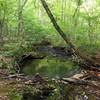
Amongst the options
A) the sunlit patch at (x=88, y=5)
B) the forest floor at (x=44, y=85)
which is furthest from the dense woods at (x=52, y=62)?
the sunlit patch at (x=88, y=5)

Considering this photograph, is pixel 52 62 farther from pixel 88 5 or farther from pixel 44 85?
pixel 88 5

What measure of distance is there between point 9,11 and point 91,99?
20202mm

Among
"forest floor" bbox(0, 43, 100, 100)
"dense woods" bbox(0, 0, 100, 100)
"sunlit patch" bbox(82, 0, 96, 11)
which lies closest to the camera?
"forest floor" bbox(0, 43, 100, 100)

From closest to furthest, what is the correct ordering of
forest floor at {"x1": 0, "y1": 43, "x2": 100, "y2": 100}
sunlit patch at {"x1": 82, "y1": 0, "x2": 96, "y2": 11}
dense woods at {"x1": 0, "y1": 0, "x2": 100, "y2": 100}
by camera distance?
forest floor at {"x1": 0, "y1": 43, "x2": 100, "y2": 100}
dense woods at {"x1": 0, "y1": 0, "x2": 100, "y2": 100}
sunlit patch at {"x1": 82, "y1": 0, "x2": 96, "y2": 11}

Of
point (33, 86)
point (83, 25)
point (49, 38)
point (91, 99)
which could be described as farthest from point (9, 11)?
point (91, 99)

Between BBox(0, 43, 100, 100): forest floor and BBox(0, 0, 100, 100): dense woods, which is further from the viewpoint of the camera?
BBox(0, 0, 100, 100): dense woods

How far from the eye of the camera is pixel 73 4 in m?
36.3

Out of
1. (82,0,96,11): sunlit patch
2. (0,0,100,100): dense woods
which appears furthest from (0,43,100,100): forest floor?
(82,0,96,11): sunlit patch

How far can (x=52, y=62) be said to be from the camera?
19281 mm

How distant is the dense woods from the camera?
9469mm

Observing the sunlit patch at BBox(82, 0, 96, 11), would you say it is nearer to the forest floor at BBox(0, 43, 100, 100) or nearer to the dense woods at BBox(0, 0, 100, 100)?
the dense woods at BBox(0, 0, 100, 100)

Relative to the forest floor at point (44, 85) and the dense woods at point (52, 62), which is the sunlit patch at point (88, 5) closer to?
the dense woods at point (52, 62)

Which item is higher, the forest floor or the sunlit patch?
the sunlit patch

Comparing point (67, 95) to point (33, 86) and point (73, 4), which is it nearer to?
Result: point (33, 86)
